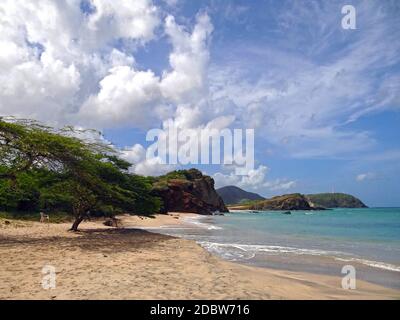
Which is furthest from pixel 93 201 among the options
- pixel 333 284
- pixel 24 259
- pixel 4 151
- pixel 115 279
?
pixel 333 284

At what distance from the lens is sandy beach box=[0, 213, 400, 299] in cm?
746

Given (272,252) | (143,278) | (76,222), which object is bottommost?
(272,252)

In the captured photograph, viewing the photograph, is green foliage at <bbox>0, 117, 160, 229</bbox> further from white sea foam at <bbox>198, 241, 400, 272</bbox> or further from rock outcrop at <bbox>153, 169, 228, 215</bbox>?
rock outcrop at <bbox>153, 169, 228, 215</bbox>

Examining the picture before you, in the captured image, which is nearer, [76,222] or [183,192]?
[76,222]

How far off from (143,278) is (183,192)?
71512 millimetres

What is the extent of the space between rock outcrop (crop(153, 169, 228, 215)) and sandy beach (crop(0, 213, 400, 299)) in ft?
174

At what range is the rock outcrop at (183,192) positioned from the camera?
247ft

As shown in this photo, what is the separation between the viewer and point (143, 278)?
8.79 meters

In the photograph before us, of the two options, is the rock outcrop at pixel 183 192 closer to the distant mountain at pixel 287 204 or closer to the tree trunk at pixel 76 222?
the tree trunk at pixel 76 222

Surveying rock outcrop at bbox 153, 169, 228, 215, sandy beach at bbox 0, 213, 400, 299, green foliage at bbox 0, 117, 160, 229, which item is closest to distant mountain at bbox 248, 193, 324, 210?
rock outcrop at bbox 153, 169, 228, 215

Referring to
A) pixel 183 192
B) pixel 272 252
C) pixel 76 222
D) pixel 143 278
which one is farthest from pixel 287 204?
pixel 143 278

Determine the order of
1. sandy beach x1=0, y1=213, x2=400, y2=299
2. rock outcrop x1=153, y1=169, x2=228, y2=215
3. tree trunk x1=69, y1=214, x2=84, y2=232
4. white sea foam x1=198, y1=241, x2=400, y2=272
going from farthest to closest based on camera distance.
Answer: rock outcrop x1=153, y1=169, x2=228, y2=215
tree trunk x1=69, y1=214, x2=84, y2=232
white sea foam x1=198, y1=241, x2=400, y2=272
sandy beach x1=0, y1=213, x2=400, y2=299

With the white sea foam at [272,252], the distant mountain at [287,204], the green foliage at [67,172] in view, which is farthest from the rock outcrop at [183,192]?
the distant mountain at [287,204]

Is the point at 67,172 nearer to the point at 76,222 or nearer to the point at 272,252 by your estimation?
the point at 76,222
